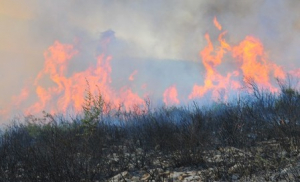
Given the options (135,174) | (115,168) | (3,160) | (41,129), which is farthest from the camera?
(41,129)

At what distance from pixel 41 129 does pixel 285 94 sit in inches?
298

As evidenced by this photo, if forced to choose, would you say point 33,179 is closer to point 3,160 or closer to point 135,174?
point 135,174

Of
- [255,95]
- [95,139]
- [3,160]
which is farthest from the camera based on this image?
[255,95]

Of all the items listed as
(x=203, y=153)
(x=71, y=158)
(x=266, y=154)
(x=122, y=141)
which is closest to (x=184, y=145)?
(x=203, y=153)

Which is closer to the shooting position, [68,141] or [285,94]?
[68,141]

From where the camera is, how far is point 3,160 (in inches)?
266

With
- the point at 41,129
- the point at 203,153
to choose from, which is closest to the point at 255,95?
the point at 203,153

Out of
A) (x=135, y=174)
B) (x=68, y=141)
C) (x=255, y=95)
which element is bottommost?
(x=135, y=174)

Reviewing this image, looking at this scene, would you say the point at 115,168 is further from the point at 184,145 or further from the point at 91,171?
the point at 184,145

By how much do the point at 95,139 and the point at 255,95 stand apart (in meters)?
4.13

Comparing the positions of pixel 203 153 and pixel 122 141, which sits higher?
pixel 122 141

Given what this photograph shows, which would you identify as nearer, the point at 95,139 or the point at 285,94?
the point at 95,139

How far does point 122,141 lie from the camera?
8.42 metres

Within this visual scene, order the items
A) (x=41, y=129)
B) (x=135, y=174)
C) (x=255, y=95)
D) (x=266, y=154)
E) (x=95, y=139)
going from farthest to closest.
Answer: (x=41, y=129), (x=255, y=95), (x=95, y=139), (x=135, y=174), (x=266, y=154)
